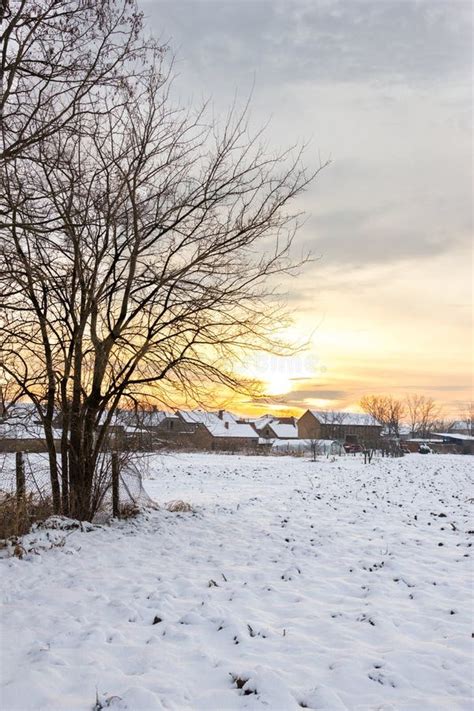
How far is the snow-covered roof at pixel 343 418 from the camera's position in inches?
3233

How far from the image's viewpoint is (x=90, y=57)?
5758mm

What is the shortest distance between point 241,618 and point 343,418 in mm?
82382

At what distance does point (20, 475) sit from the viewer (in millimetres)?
8477

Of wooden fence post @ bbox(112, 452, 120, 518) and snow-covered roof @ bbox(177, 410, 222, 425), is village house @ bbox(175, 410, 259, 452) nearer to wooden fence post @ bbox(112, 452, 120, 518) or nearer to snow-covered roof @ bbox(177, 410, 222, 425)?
snow-covered roof @ bbox(177, 410, 222, 425)

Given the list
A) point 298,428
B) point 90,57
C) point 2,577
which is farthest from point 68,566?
point 298,428

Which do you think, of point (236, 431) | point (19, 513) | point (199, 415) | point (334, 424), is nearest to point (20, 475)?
point (19, 513)

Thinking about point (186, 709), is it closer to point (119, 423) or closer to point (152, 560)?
point (152, 560)

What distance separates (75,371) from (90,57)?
5.03 meters

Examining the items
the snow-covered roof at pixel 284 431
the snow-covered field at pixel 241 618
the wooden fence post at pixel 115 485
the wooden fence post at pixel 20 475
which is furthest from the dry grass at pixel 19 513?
the snow-covered roof at pixel 284 431

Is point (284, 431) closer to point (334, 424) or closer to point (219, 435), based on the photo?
point (334, 424)

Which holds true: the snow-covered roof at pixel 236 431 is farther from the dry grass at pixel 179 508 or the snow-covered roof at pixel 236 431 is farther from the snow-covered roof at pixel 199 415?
the snow-covered roof at pixel 199 415

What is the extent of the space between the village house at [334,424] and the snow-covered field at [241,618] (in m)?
68.9

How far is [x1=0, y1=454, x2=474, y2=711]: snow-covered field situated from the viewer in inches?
135

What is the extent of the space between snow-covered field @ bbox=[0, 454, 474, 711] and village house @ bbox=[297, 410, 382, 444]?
226 feet
